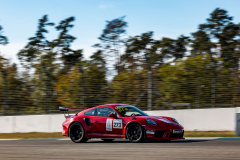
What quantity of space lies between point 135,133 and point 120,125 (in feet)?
1.68

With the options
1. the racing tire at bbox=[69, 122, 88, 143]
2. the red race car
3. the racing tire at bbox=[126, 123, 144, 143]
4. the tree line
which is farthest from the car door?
the tree line

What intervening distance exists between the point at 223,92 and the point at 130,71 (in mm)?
4288

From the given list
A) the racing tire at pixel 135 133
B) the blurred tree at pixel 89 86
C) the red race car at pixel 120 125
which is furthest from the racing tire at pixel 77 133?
the blurred tree at pixel 89 86

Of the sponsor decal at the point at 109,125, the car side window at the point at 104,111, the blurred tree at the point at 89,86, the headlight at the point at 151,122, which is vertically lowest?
the sponsor decal at the point at 109,125

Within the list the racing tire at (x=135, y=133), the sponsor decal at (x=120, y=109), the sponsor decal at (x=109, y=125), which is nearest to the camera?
the racing tire at (x=135, y=133)

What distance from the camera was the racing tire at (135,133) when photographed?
9.16 meters

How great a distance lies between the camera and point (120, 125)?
9.58 m

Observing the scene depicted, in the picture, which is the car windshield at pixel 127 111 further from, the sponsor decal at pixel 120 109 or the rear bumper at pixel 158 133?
the rear bumper at pixel 158 133

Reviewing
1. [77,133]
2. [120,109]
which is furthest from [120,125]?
[77,133]

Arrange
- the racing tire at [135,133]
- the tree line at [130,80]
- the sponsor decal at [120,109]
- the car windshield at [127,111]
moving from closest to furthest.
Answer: the racing tire at [135,133] < the car windshield at [127,111] < the sponsor decal at [120,109] < the tree line at [130,80]

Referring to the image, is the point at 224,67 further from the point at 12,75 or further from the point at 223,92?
the point at 12,75

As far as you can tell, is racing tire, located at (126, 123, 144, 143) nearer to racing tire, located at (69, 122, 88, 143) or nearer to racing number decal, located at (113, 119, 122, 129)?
racing number decal, located at (113, 119, 122, 129)

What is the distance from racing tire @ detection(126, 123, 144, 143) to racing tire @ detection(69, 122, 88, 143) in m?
1.62

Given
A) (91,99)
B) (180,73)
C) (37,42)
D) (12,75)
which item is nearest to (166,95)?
(180,73)
